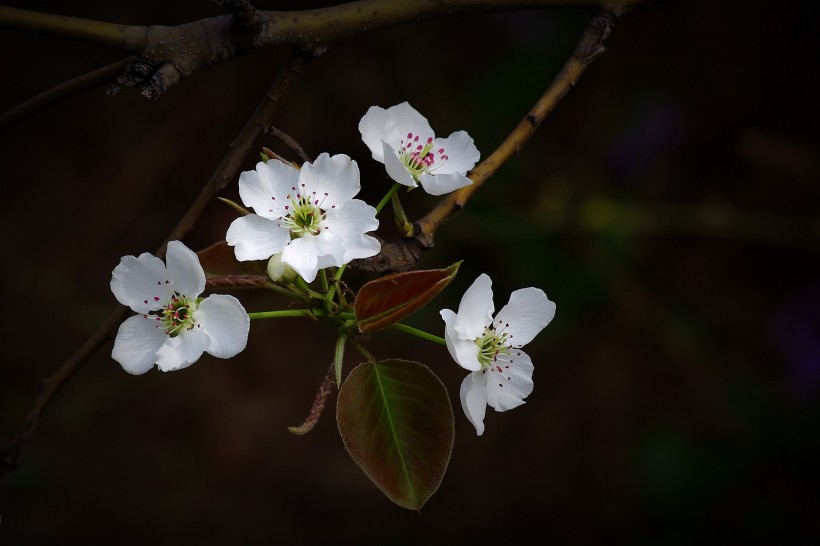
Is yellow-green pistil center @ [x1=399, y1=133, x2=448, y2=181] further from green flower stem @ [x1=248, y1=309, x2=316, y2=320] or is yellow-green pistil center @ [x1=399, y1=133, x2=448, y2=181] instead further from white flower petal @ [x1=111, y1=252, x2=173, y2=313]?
white flower petal @ [x1=111, y1=252, x2=173, y2=313]

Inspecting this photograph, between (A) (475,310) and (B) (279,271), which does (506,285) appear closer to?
(A) (475,310)

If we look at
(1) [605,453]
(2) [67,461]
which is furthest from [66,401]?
(1) [605,453]

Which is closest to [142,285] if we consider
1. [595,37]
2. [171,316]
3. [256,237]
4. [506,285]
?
[171,316]

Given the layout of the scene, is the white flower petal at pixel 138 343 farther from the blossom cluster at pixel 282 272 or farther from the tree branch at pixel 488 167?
the tree branch at pixel 488 167

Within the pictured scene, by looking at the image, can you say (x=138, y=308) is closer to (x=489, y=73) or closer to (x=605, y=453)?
(x=489, y=73)

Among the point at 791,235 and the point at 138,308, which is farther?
the point at 791,235

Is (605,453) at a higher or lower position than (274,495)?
higher

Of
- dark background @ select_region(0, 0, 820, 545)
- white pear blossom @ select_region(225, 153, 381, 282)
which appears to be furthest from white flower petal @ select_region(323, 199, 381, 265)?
dark background @ select_region(0, 0, 820, 545)

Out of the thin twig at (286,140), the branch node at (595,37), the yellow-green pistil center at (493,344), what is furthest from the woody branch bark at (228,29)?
the yellow-green pistil center at (493,344)
